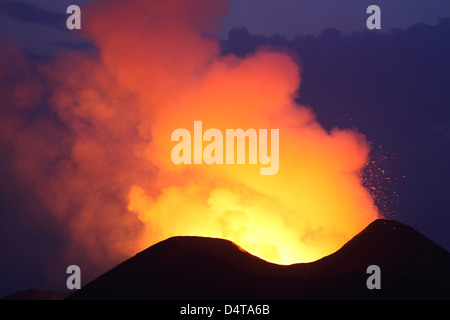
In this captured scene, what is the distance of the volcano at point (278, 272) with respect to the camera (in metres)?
22.6

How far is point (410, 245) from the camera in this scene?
2611cm

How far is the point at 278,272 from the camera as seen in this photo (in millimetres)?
24344

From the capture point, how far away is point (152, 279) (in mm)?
23547

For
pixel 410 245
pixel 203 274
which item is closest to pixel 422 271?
pixel 410 245

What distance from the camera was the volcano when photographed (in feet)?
74.2
